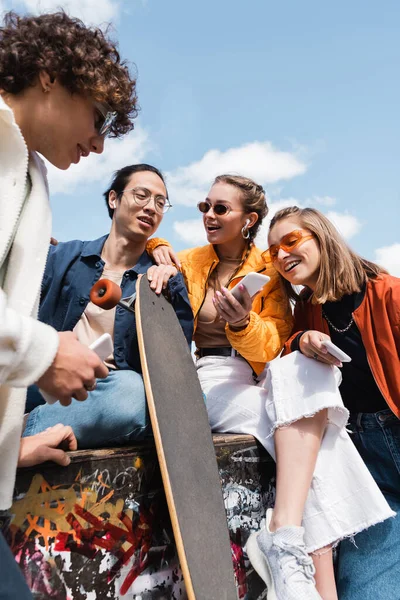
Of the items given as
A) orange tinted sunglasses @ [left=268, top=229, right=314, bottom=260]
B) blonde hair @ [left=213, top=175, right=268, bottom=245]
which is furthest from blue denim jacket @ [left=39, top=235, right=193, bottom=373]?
blonde hair @ [left=213, top=175, right=268, bottom=245]

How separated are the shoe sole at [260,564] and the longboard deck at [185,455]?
A: 0.53 ft

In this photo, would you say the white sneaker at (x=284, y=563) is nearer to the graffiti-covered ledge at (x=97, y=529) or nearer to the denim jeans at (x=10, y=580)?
the graffiti-covered ledge at (x=97, y=529)

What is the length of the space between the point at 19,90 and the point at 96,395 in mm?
1241

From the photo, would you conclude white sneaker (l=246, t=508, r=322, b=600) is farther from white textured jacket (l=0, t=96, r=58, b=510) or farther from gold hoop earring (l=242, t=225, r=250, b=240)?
gold hoop earring (l=242, t=225, r=250, b=240)

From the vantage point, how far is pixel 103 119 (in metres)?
1.80

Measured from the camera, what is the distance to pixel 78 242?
316 cm

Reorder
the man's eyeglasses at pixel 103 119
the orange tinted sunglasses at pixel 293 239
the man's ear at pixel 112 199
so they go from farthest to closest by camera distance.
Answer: the man's ear at pixel 112 199 < the orange tinted sunglasses at pixel 293 239 < the man's eyeglasses at pixel 103 119

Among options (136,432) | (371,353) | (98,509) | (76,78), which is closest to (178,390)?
(136,432)

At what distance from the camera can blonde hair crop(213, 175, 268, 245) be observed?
12.1 feet

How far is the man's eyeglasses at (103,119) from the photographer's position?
1771 millimetres

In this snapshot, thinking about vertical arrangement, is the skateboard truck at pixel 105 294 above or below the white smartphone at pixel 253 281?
below

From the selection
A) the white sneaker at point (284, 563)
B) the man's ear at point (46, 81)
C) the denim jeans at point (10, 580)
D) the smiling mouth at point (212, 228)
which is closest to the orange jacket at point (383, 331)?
the white sneaker at point (284, 563)

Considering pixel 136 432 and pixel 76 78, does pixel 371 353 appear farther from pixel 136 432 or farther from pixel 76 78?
pixel 76 78

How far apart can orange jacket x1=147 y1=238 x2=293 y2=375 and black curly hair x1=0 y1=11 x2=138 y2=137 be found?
1.53 meters
